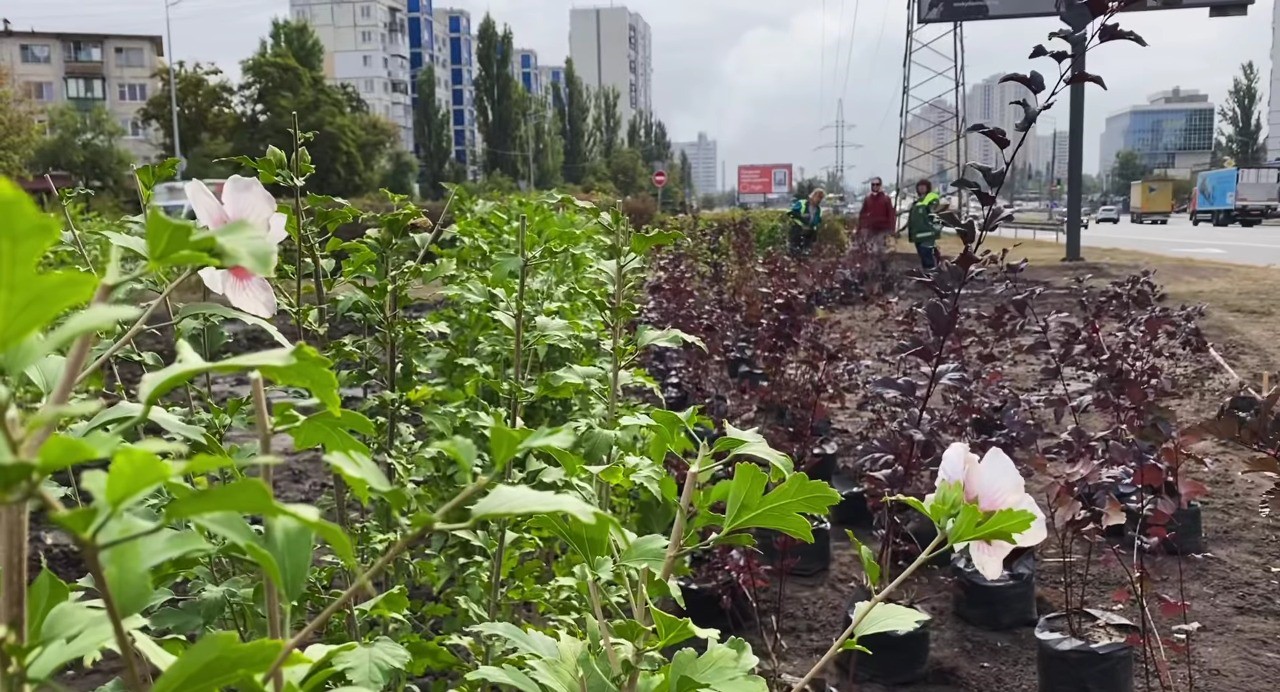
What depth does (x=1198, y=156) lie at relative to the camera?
8612cm

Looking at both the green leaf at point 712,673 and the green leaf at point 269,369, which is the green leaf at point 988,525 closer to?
the green leaf at point 712,673

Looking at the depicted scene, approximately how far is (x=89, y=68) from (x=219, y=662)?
247 ft

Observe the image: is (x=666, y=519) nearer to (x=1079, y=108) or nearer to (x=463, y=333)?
(x=463, y=333)

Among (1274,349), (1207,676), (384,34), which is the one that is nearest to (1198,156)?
(384,34)

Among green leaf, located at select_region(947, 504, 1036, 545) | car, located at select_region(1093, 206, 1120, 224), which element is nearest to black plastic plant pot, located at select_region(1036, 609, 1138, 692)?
green leaf, located at select_region(947, 504, 1036, 545)

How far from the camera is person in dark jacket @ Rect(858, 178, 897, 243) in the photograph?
12930mm

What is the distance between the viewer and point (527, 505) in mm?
607

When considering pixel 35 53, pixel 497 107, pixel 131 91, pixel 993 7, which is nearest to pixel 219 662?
pixel 993 7

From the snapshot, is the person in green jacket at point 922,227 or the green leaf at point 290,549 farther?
the person in green jacket at point 922,227

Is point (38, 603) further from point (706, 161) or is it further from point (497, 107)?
point (706, 161)

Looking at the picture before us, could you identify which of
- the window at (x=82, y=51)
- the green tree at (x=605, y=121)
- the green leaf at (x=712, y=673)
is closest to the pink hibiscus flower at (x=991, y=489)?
the green leaf at (x=712, y=673)

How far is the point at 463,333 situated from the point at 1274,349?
7.35m

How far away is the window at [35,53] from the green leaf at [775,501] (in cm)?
7547

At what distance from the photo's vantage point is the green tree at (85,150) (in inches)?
1594
